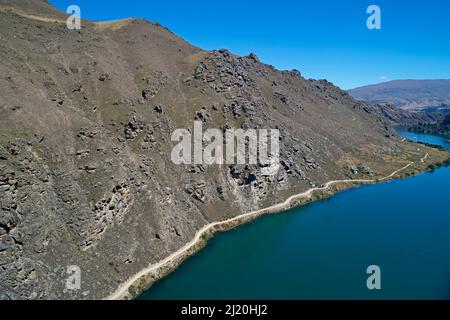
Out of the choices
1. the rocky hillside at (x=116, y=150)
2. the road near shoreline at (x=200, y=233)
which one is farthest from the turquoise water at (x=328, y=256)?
the rocky hillside at (x=116, y=150)

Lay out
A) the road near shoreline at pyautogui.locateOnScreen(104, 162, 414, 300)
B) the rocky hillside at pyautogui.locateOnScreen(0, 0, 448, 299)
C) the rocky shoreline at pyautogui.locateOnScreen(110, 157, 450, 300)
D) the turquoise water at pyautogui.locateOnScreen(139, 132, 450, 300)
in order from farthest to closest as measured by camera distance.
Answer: the rocky shoreline at pyautogui.locateOnScreen(110, 157, 450, 300)
the turquoise water at pyautogui.locateOnScreen(139, 132, 450, 300)
the road near shoreline at pyautogui.locateOnScreen(104, 162, 414, 300)
the rocky hillside at pyautogui.locateOnScreen(0, 0, 448, 299)

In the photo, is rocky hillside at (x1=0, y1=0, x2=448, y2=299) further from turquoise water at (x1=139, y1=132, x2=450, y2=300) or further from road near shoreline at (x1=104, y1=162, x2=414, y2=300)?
turquoise water at (x1=139, y1=132, x2=450, y2=300)

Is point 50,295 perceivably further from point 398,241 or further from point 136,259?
point 398,241

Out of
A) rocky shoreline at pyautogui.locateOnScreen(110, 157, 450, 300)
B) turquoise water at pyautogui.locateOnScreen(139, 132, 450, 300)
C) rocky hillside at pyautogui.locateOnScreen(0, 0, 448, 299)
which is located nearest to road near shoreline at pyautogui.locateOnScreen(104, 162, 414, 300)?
rocky shoreline at pyautogui.locateOnScreen(110, 157, 450, 300)

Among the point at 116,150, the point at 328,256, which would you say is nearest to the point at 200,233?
the point at 116,150

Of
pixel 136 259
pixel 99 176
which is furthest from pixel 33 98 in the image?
pixel 136 259

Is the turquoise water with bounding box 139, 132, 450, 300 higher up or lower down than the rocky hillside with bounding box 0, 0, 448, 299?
lower down

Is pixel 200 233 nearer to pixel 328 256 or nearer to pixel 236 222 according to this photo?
pixel 236 222

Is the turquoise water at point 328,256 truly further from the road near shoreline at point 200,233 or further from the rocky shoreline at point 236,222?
the road near shoreline at point 200,233
